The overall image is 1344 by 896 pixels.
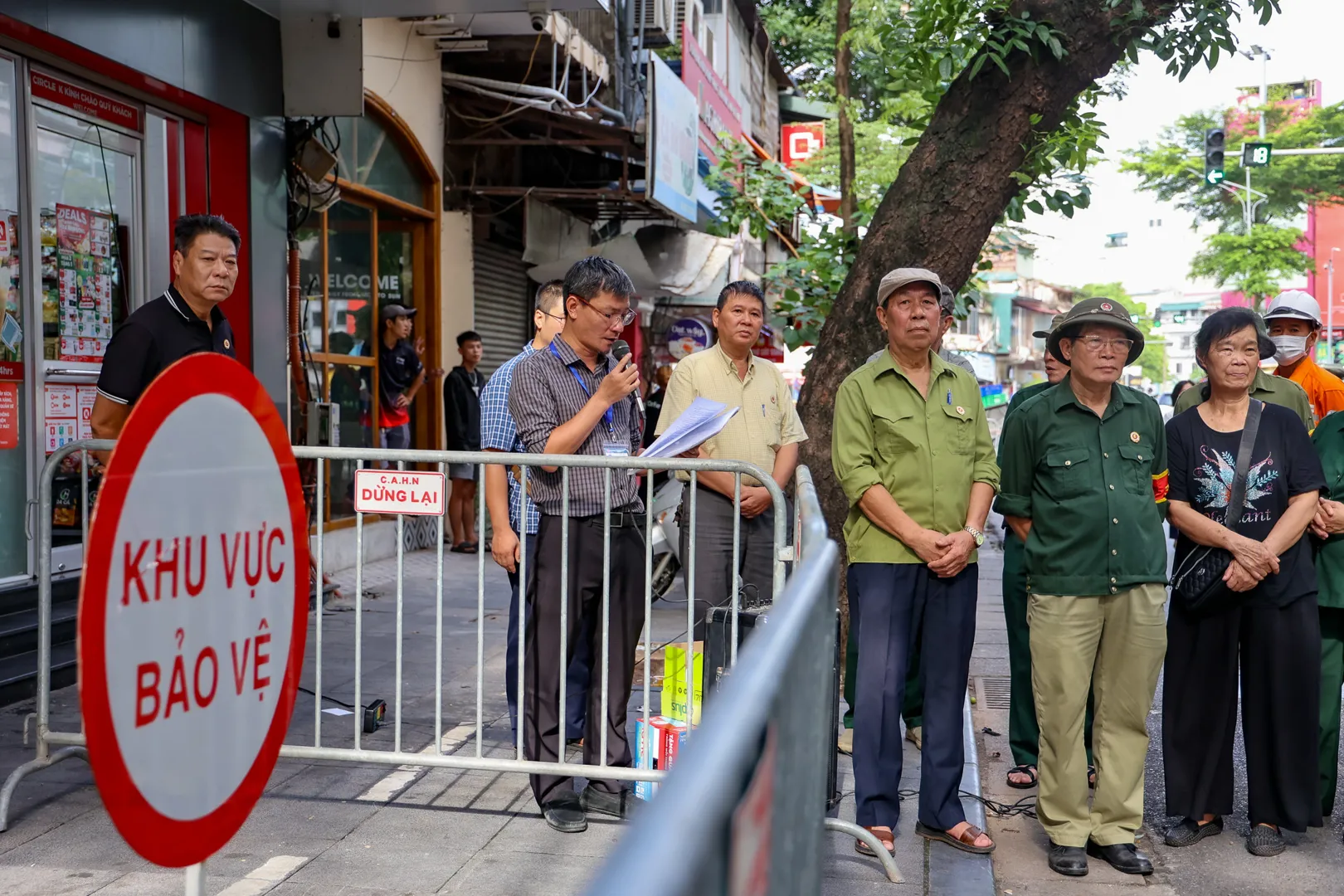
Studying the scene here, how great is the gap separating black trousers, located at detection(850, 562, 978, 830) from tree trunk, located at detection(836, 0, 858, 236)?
5344 millimetres

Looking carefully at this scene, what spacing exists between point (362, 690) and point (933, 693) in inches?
124

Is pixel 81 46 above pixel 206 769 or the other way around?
above

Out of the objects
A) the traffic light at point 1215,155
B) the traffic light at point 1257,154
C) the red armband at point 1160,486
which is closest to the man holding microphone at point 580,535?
the red armband at point 1160,486

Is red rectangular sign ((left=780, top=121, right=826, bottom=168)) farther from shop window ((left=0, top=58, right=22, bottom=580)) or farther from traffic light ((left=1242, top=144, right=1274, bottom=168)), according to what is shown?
shop window ((left=0, top=58, right=22, bottom=580))

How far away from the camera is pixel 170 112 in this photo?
8.02 metres

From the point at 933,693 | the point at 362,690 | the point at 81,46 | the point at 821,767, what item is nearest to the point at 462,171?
the point at 81,46

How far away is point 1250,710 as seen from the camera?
5.09m

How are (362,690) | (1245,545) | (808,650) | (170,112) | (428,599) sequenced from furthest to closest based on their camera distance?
(428,599)
(170,112)
(362,690)
(1245,545)
(808,650)

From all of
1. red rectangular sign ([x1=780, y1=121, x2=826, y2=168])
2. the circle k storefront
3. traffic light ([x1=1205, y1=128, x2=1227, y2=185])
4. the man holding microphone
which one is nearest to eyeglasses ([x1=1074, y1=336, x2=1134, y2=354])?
the man holding microphone

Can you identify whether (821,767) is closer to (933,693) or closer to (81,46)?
(933,693)

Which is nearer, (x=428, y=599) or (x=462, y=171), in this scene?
(x=428, y=599)

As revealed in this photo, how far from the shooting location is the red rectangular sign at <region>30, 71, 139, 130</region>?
694 cm

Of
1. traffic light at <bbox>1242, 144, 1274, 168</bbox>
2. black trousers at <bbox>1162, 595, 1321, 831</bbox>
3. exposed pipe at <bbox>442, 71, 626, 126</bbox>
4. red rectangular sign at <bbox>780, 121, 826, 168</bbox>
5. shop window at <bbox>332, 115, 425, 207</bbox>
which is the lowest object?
black trousers at <bbox>1162, 595, 1321, 831</bbox>

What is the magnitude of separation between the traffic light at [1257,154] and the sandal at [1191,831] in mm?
19930
